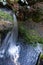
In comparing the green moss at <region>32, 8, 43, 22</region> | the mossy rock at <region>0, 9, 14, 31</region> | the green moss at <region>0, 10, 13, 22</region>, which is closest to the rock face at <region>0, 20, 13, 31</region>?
the mossy rock at <region>0, 9, 14, 31</region>

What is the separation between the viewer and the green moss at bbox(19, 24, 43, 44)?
6.50m

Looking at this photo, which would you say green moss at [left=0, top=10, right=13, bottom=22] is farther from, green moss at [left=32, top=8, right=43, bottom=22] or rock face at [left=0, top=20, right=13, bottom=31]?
green moss at [left=32, top=8, right=43, bottom=22]

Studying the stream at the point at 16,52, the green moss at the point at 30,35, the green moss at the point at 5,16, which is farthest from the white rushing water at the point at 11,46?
the green moss at the point at 5,16

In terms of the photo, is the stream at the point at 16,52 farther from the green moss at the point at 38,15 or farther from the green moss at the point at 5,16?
the green moss at the point at 38,15

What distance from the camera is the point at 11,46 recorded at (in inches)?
248

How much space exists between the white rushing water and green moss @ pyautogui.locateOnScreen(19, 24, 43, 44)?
0.21 m

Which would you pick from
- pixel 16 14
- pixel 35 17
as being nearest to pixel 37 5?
pixel 35 17

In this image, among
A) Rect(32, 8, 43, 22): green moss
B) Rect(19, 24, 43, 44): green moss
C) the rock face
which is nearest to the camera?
the rock face

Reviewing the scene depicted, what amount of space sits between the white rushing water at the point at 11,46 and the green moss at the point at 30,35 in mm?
208

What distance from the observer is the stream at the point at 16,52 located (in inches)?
227

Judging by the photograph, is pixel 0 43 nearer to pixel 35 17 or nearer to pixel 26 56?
pixel 26 56

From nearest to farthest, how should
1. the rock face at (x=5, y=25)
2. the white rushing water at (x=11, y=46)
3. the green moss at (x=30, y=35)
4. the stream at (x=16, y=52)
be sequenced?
the rock face at (x=5, y=25)
the stream at (x=16, y=52)
the white rushing water at (x=11, y=46)
the green moss at (x=30, y=35)

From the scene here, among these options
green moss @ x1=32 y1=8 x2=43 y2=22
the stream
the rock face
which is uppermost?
the rock face

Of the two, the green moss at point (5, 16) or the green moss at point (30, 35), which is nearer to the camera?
the green moss at point (5, 16)
